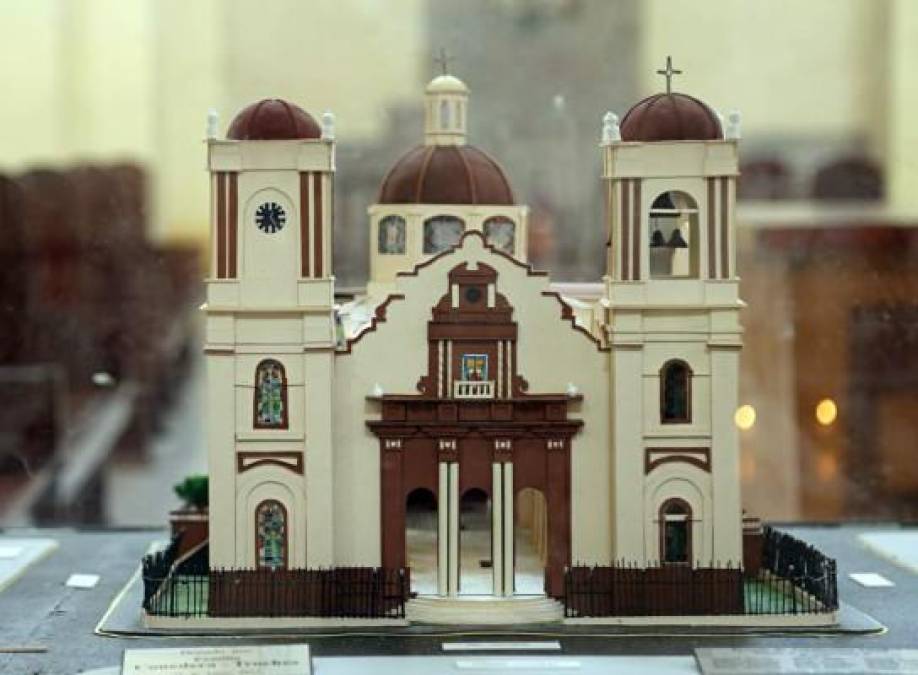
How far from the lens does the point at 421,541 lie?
104 feet

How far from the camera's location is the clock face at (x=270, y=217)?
27.8m

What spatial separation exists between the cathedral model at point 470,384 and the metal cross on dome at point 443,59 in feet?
23.5

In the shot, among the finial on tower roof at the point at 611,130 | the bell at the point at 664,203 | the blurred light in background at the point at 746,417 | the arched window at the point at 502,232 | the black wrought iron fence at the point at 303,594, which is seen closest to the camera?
the black wrought iron fence at the point at 303,594

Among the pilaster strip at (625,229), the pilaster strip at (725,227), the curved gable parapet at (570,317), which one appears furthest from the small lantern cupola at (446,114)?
the pilaster strip at (725,227)

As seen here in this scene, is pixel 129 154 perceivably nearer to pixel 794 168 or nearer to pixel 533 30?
pixel 533 30

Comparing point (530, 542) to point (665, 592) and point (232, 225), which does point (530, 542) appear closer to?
point (665, 592)

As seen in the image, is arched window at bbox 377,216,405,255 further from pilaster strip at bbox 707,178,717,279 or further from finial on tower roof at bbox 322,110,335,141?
pilaster strip at bbox 707,178,717,279

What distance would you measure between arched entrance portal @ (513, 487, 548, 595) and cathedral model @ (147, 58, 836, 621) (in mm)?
335

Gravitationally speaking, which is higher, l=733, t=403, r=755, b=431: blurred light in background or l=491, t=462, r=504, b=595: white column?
l=733, t=403, r=755, b=431: blurred light in background

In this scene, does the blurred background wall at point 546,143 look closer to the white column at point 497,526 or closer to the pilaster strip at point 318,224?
the pilaster strip at point 318,224

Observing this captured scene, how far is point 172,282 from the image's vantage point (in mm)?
37188

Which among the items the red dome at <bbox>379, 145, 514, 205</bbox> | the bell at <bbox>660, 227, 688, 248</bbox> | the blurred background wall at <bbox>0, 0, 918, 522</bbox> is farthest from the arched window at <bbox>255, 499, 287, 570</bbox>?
the blurred background wall at <bbox>0, 0, 918, 522</bbox>

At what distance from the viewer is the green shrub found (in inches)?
1344

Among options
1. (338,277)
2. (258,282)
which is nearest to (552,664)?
(258,282)
